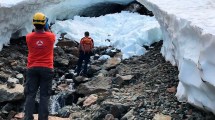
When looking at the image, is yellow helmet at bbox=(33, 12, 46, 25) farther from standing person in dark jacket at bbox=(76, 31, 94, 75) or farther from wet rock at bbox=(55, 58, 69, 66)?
wet rock at bbox=(55, 58, 69, 66)

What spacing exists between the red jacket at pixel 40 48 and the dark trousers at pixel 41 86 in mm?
85

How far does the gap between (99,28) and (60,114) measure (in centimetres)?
949

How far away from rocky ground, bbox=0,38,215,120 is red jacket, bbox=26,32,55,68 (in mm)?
1514

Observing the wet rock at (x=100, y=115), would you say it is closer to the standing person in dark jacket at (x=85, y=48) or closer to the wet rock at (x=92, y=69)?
the standing person in dark jacket at (x=85, y=48)

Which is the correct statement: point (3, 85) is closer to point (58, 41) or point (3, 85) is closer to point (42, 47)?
point (42, 47)

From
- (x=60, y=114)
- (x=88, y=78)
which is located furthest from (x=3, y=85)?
(x=88, y=78)

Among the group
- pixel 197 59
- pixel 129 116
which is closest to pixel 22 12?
pixel 129 116

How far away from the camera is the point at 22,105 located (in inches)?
349

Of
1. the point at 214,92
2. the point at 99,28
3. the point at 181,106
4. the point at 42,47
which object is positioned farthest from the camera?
the point at 99,28

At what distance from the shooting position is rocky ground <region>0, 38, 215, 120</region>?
709 centimetres

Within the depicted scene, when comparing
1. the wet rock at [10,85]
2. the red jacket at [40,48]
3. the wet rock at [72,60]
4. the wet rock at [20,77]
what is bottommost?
the wet rock at [72,60]

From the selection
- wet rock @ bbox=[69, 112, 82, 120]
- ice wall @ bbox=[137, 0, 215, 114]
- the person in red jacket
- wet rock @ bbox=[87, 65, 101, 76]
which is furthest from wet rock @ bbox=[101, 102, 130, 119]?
wet rock @ bbox=[87, 65, 101, 76]

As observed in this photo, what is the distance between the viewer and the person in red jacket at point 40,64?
6.21 m

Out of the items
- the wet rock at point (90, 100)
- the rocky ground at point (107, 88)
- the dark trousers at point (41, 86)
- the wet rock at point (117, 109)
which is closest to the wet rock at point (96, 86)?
the rocky ground at point (107, 88)
